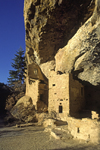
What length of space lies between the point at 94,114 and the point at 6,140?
528 cm

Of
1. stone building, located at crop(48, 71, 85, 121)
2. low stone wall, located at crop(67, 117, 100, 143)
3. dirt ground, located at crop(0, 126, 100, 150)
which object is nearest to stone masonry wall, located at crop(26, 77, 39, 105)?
stone building, located at crop(48, 71, 85, 121)

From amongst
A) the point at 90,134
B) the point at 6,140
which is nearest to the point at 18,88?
the point at 6,140

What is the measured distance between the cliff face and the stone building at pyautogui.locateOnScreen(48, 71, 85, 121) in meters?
2.82

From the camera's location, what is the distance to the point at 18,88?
1930 centimetres

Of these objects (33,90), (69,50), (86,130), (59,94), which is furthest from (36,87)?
(86,130)

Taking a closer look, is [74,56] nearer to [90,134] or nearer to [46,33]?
[46,33]

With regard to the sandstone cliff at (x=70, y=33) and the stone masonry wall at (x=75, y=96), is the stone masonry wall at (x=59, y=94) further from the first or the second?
the sandstone cliff at (x=70, y=33)

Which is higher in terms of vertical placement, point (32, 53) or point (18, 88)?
point (32, 53)

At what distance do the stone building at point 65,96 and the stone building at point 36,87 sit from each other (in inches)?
80.8

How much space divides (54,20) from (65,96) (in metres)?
5.49

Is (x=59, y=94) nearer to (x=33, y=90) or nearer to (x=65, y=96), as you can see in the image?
(x=65, y=96)

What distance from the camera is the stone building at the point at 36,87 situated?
42.2 ft

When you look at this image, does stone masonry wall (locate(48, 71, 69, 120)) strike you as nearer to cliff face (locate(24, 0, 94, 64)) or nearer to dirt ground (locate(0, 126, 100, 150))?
cliff face (locate(24, 0, 94, 64))

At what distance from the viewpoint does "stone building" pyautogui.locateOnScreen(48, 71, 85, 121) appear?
9.91m
